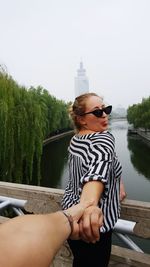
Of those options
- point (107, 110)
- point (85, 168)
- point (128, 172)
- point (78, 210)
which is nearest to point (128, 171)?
point (128, 172)

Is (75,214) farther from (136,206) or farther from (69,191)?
(136,206)

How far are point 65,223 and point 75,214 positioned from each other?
5cm

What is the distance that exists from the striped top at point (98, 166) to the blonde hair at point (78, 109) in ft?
0.19

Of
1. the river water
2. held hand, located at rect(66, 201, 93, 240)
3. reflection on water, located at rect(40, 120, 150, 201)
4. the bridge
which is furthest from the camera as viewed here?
reflection on water, located at rect(40, 120, 150, 201)

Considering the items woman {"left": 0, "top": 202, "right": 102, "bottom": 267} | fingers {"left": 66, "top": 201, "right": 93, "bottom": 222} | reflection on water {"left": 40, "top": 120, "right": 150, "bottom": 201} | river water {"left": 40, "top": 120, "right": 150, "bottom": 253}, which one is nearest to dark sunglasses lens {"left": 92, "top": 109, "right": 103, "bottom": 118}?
fingers {"left": 66, "top": 201, "right": 93, "bottom": 222}

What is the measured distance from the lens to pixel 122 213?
1.58 meters

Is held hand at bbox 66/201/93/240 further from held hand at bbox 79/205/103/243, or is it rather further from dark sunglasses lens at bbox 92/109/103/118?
dark sunglasses lens at bbox 92/109/103/118

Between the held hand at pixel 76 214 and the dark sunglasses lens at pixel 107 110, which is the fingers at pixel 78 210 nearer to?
the held hand at pixel 76 214

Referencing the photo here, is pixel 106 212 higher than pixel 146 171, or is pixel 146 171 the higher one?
pixel 106 212

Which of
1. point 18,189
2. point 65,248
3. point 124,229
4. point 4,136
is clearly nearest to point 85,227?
point 124,229

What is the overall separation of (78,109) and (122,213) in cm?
65

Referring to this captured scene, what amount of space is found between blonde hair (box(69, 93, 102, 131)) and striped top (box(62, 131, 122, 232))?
6 cm

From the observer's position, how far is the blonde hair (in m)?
1.27

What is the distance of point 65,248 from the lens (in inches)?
70.6
